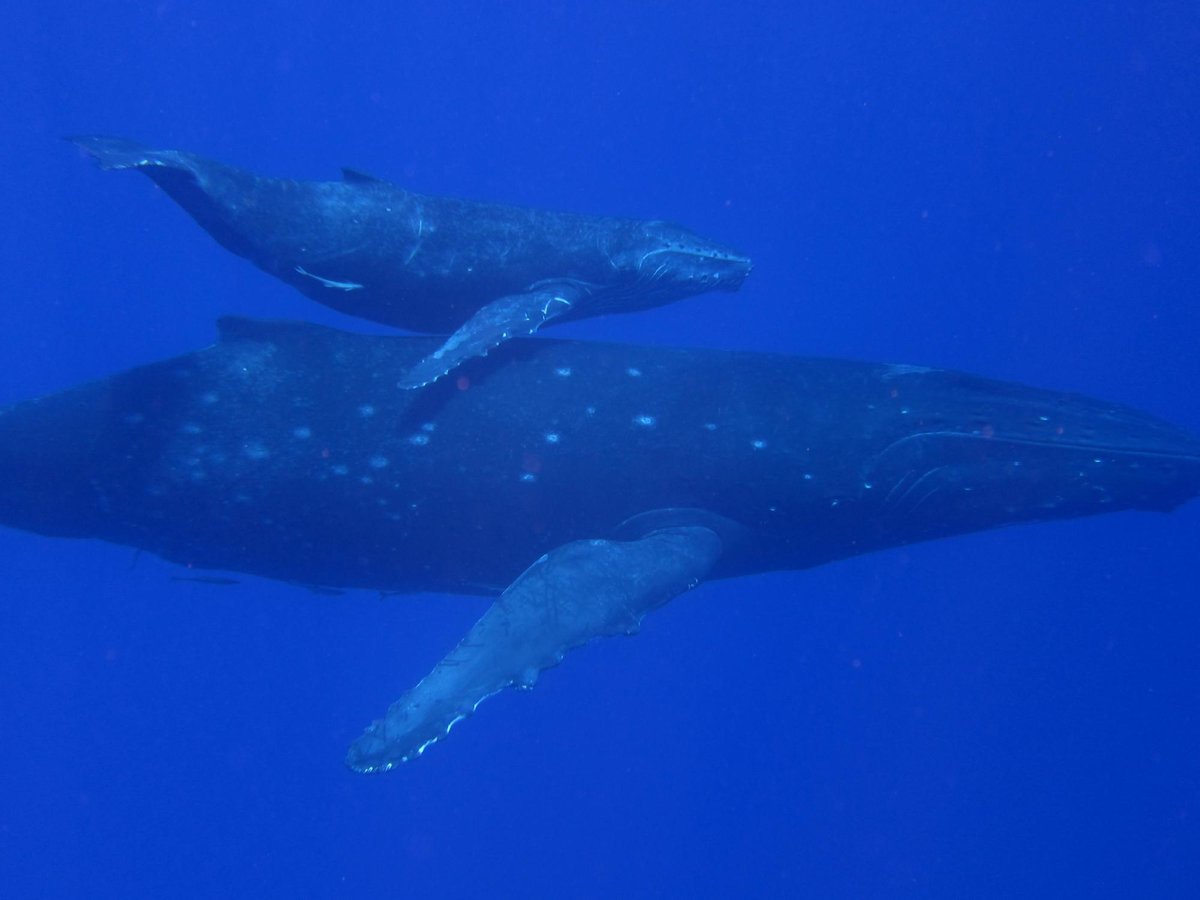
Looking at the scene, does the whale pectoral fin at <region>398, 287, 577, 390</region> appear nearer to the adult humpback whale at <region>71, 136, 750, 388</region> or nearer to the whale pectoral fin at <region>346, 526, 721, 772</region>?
the adult humpback whale at <region>71, 136, 750, 388</region>

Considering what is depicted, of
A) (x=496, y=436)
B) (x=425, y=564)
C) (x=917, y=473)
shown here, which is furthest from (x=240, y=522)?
(x=917, y=473)

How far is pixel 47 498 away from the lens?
26.8 feet

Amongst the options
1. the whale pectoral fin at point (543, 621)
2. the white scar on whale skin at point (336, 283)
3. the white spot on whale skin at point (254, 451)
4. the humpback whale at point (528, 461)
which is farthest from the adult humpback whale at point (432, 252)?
the whale pectoral fin at point (543, 621)

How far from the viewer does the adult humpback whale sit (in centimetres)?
773

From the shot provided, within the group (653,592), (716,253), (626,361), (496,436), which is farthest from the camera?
(716,253)

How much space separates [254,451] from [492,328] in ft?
7.60

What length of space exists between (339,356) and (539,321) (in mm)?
1910

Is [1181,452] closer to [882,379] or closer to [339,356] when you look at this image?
[882,379]

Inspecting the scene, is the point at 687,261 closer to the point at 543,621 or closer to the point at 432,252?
the point at 432,252

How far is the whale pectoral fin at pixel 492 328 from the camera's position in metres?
7.45

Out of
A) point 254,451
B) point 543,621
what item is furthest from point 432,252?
point 543,621

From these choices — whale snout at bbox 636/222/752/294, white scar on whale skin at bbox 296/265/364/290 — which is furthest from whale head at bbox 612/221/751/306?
white scar on whale skin at bbox 296/265/364/290

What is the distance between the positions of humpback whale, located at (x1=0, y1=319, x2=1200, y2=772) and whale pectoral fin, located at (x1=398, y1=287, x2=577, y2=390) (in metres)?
0.49

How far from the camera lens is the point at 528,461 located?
8.09m
